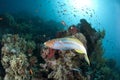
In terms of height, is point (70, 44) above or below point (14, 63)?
above

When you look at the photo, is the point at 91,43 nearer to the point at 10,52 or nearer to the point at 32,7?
the point at 10,52

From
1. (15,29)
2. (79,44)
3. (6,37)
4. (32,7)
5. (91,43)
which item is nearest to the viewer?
(79,44)

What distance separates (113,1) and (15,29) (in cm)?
1578

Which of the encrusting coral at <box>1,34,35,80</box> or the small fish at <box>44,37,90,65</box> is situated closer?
the small fish at <box>44,37,90,65</box>

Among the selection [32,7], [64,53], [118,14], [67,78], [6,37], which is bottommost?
[67,78]

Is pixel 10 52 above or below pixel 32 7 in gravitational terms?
below

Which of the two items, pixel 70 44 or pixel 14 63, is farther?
pixel 14 63

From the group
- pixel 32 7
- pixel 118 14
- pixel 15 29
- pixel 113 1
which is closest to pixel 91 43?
pixel 15 29

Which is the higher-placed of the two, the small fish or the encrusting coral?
the small fish

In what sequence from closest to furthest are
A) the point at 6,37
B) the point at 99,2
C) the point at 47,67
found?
the point at 47,67 → the point at 6,37 → the point at 99,2

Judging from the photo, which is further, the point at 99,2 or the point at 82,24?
the point at 99,2

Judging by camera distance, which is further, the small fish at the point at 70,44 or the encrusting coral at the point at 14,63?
the encrusting coral at the point at 14,63

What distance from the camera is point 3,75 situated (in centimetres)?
729

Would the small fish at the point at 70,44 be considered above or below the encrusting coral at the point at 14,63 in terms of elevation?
above
